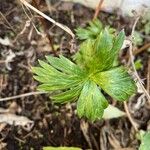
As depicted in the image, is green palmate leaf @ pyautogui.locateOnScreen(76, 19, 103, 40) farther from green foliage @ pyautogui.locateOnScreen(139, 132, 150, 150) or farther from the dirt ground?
green foliage @ pyautogui.locateOnScreen(139, 132, 150, 150)

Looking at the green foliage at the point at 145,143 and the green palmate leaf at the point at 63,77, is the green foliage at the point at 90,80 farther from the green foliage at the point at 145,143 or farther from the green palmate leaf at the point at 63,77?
the green foliage at the point at 145,143

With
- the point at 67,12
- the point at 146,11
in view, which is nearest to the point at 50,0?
the point at 67,12

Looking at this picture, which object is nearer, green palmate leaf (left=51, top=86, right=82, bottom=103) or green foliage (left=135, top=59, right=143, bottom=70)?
green palmate leaf (left=51, top=86, right=82, bottom=103)

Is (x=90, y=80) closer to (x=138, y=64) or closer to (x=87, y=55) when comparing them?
(x=87, y=55)

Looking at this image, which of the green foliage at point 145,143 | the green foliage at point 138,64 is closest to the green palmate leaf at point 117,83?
the green foliage at point 145,143

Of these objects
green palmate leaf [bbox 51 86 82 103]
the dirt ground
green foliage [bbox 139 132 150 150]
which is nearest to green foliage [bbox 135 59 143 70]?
the dirt ground

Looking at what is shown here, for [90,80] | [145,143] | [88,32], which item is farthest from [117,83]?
[88,32]
